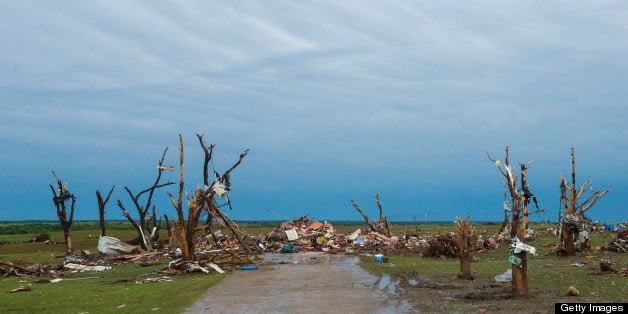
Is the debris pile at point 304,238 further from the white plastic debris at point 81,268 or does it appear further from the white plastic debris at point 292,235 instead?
the white plastic debris at point 81,268

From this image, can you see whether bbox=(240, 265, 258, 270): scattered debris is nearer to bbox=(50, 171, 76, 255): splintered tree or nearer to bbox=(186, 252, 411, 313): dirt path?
bbox=(186, 252, 411, 313): dirt path

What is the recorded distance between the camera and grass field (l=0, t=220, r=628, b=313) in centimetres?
1219

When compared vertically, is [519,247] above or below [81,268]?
above

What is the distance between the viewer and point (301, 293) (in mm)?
14273

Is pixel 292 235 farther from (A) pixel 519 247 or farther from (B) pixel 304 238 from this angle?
(A) pixel 519 247

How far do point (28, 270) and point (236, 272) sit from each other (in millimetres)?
8036

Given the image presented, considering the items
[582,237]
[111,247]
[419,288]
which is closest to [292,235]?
[111,247]

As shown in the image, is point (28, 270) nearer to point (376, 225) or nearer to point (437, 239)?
point (437, 239)

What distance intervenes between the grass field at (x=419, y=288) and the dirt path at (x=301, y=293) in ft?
1.78

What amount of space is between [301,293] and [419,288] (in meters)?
3.09

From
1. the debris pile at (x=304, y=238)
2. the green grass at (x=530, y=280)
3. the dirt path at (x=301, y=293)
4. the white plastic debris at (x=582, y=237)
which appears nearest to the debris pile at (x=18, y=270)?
the dirt path at (x=301, y=293)

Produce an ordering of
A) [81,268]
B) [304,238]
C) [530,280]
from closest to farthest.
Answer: [530,280], [81,268], [304,238]

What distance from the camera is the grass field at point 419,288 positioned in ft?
40.0

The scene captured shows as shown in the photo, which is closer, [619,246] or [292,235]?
[619,246]
